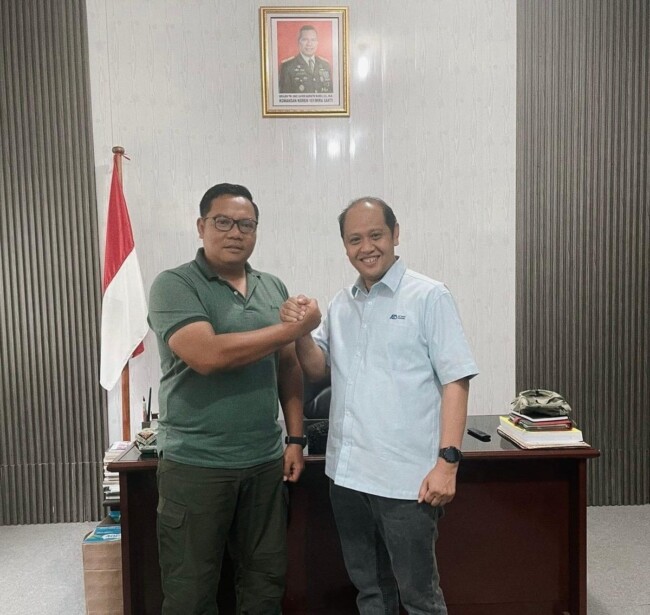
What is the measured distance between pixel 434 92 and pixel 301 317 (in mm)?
2318

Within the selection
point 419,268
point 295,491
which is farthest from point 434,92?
point 295,491

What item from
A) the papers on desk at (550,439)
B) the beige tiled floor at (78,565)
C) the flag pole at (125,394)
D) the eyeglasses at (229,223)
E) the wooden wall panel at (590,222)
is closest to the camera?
the eyeglasses at (229,223)

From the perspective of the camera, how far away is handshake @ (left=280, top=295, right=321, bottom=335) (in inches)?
61.6

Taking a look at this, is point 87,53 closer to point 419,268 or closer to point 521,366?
point 419,268

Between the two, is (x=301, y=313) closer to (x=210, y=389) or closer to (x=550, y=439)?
(x=210, y=389)

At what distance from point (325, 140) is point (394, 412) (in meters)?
2.17

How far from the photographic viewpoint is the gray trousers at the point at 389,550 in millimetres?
1577

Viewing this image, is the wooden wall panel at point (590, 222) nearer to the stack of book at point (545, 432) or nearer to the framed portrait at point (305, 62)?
the framed portrait at point (305, 62)

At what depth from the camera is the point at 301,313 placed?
1567 millimetres

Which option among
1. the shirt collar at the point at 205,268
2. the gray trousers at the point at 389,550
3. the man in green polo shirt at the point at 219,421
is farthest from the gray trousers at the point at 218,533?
the shirt collar at the point at 205,268

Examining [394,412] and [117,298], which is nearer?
[394,412]

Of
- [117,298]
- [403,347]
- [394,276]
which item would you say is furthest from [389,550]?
[117,298]

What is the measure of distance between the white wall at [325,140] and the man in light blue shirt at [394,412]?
173 centimetres

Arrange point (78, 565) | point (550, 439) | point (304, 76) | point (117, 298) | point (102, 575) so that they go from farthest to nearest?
1. point (304, 76)
2. point (117, 298)
3. point (78, 565)
4. point (102, 575)
5. point (550, 439)
